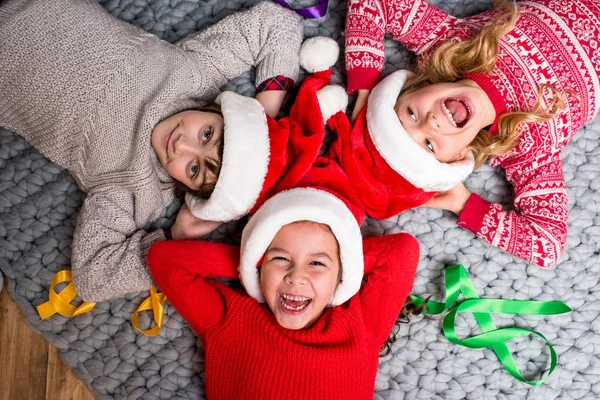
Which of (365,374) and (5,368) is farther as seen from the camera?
(5,368)

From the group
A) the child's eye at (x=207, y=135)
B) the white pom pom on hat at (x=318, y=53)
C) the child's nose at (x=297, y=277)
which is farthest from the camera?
the white pom pom on hat at (x=318, y=53)

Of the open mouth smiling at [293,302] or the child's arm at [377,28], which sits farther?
the child's arm at [377,28]

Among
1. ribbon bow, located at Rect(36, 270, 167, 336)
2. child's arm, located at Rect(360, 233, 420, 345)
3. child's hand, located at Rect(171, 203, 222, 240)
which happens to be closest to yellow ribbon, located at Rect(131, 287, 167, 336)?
ribbon bow, located at Rect(36, 270, 167, 336)

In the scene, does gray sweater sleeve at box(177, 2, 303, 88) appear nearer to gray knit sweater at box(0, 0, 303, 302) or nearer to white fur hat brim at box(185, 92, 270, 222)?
gray knit sweater at box(0, 0, 303, 302)

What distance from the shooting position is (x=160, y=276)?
1113 mm

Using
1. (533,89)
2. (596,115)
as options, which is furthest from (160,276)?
(596,115)

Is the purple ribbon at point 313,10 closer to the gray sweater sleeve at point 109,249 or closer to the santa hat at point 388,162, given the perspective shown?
the santa hat at point 388,162

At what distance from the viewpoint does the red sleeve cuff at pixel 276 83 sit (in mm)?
1197

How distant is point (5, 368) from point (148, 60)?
0.65 meters

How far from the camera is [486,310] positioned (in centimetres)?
120

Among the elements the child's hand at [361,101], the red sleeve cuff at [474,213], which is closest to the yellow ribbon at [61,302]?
the child's hand at [361,101]

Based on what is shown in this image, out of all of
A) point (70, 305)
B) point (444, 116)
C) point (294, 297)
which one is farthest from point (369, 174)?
point (70, 305)

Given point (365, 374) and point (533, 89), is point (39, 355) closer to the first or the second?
point (365, 374)

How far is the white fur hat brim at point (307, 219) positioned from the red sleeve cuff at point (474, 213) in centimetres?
26
